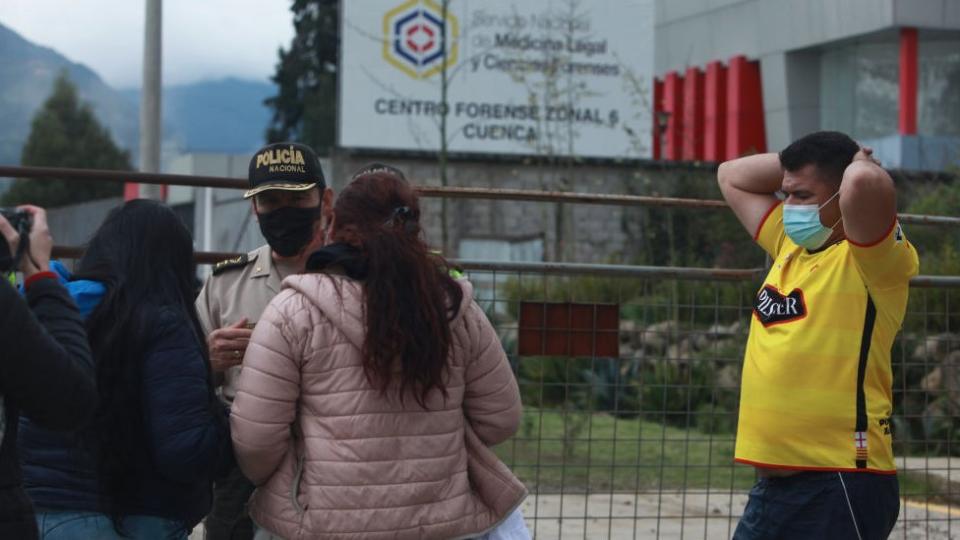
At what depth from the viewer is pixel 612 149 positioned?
25.0 meters

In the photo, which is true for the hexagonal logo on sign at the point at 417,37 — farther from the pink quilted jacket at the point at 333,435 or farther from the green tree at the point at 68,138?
the green tree at the point at 68,138

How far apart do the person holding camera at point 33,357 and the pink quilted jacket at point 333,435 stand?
0.54 meters

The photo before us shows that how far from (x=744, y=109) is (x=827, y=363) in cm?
2545

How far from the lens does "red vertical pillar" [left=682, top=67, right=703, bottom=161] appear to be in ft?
96.1

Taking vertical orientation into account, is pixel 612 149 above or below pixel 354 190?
above

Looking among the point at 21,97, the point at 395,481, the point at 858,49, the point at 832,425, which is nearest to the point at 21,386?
the point at 395,481

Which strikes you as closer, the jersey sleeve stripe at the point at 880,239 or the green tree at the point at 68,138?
the jersey sleeve stripe at the point at 880,239

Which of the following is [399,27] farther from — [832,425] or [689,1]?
[832,425]

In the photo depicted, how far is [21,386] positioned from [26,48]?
108704 mm

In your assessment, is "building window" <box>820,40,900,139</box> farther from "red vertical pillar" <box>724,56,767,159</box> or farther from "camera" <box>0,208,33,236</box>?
"camera" <box>0,208,33,236</box>

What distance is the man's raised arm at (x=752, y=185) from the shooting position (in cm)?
447

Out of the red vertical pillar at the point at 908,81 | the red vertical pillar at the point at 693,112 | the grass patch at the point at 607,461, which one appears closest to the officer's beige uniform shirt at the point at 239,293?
the grass patch at the point at 607,461

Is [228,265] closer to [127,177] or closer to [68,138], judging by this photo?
[127,177]

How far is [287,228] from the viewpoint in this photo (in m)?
4.28
